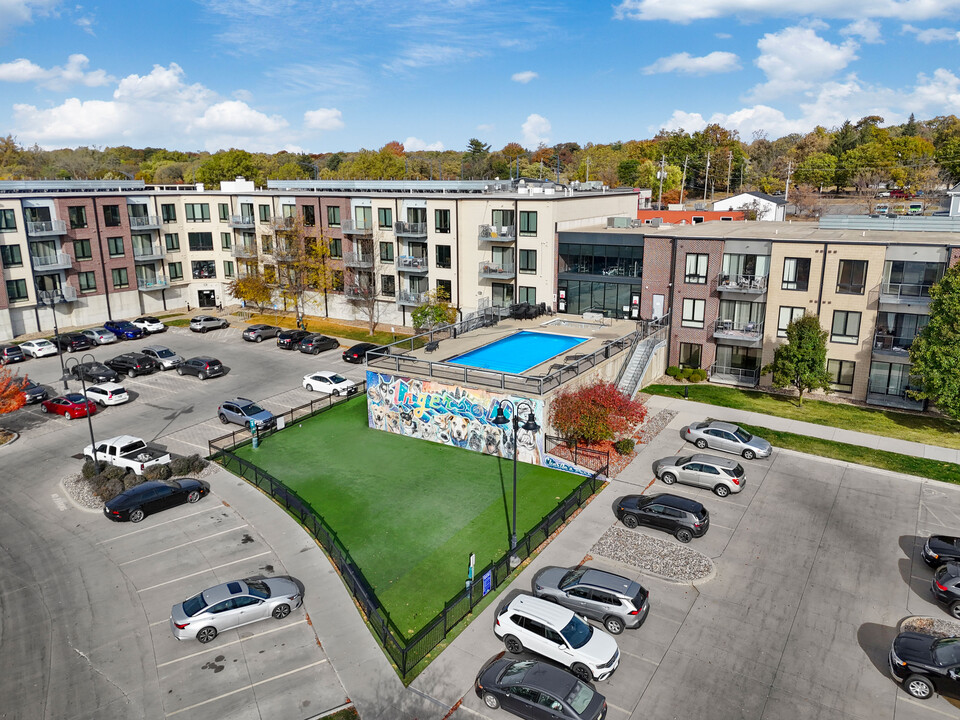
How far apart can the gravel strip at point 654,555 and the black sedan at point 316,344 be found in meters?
34.4

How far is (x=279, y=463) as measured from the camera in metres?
34.1

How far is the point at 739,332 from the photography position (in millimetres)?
44875

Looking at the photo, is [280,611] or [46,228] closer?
[280,611]

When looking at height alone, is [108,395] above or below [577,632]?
above

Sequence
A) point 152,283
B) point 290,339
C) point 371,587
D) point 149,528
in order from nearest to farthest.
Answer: point 371,587
point 149,528
point 290,339
point 152,283

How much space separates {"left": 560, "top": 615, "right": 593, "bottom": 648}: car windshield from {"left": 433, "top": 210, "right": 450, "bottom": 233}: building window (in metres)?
42.4

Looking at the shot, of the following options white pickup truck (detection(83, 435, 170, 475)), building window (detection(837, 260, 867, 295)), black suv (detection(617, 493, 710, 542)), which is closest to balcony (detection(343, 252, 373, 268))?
white pickup truck (detection(83, 435, 170, 475))

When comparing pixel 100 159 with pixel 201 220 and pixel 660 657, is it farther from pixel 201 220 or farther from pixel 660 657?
pixel 660 657

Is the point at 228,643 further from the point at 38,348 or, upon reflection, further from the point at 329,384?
the point at 38,348

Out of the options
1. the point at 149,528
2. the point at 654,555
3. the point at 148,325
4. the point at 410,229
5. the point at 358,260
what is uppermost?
the point at 410,229

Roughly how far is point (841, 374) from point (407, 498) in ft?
99.5

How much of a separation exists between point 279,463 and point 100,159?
158m

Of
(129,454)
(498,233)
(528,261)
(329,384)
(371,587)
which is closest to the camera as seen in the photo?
(371,587)

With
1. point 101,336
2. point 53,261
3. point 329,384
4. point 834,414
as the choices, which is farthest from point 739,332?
point 53,261
